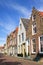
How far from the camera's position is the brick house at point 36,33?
29.1 meters


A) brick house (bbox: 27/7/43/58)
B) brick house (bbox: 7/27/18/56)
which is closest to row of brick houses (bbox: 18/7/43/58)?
brick house (bbox: 27/7/43/58)

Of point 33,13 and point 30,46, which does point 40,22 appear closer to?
point 33,13

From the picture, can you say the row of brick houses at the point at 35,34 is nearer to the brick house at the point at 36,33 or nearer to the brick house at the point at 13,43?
the brick house at the point at 36,33

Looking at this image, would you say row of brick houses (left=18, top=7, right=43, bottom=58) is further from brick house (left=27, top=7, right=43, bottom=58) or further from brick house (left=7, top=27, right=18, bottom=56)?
brick house (left=7, top=27, right=18, bottom=56)

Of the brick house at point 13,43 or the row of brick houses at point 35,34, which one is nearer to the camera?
the row of brick houses at point 35,34

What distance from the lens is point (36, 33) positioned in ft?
100.0

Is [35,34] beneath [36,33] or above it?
beneath

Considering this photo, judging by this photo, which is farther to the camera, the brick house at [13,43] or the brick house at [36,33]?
the brick house at [13,43]

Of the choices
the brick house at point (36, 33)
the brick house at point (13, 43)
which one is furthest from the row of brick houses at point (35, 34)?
the brick house at point (13, 43)

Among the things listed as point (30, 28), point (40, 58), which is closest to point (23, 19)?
point (30, 28)

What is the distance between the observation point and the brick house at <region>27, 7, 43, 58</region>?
1144 inches

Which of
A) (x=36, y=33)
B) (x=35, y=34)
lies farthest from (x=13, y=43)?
(x=36, y=33)

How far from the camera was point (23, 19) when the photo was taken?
43.6m

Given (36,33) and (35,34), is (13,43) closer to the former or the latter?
(35,34)
